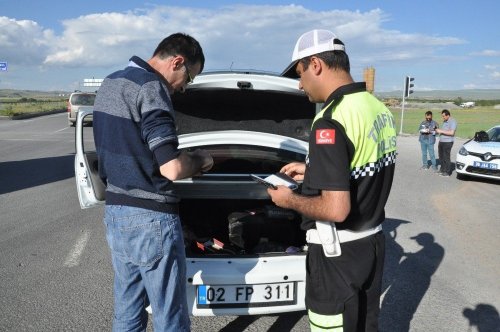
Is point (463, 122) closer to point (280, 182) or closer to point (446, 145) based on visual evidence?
point (446, 145)

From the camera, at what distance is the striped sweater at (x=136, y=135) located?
6.73ft

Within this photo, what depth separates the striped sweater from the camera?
2051 millimetres

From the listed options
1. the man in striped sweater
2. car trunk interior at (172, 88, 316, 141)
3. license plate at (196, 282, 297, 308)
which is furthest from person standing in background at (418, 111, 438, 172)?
the man in striped sweater

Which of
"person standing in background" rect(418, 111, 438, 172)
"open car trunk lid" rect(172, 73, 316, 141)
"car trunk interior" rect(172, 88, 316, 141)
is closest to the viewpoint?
"open car trunk lid" rect(172, 73, 316, 141)

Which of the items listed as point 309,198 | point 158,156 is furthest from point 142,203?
point 309,198

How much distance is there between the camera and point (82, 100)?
26875 mm

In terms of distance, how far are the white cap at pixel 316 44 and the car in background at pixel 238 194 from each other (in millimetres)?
1161

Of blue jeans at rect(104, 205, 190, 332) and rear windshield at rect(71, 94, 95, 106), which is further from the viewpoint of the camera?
rear windshield at rect(71, 94, 95, 106)

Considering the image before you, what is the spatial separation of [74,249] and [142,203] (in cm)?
344

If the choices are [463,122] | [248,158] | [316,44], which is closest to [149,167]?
[316,44]

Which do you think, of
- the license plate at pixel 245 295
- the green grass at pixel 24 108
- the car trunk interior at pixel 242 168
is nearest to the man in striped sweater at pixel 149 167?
the license plate at pixel 245 295

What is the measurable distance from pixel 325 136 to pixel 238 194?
1.41 meters

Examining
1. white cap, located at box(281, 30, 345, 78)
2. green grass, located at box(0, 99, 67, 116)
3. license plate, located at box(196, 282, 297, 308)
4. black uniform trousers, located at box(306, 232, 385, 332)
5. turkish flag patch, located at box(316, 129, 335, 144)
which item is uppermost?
white cap, located at box(281, 30, 345, 78)

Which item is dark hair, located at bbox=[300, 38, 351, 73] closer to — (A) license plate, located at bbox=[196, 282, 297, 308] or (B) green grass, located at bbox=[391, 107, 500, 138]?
(A) license plate, located at bbox=[196, 282, 297, 308]
